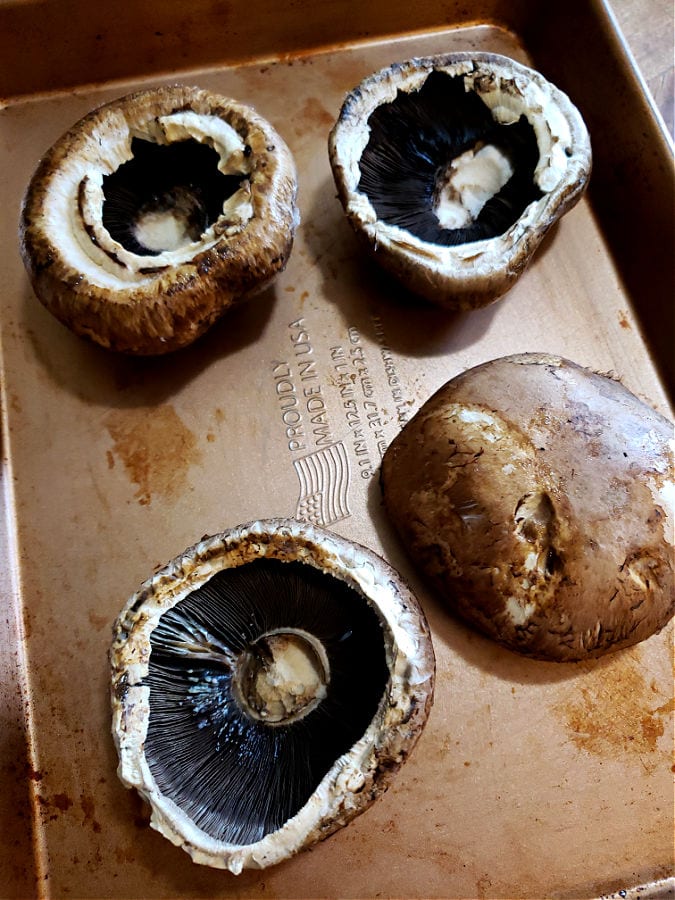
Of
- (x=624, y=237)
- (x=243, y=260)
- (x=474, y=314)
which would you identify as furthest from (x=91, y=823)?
(x=624, y=237)

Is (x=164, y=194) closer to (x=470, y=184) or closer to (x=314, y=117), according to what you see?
(x=314, y=117)

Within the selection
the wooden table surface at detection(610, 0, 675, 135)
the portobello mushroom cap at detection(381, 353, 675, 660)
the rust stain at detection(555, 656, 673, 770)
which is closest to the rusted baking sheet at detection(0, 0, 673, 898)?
the rust stain at detection(555, 656, 673, 770)

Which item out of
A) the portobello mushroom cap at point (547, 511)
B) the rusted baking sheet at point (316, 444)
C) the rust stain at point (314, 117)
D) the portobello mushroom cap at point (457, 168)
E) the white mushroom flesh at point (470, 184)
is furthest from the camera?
the rust stain at point (314, 117)

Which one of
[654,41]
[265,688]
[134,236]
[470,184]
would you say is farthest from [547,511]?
[654,41]

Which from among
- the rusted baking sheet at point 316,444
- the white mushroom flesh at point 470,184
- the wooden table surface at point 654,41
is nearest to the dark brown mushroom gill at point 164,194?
the rusted baking sheet at point 316,444

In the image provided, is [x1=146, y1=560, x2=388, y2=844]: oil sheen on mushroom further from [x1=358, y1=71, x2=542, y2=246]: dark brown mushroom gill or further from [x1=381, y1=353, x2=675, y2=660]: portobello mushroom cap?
[x1=358, y1=71, x2=542, y2=246]: dark brown mushroom gill

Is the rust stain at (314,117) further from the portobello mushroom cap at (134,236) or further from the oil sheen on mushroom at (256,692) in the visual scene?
the oil sheen on mushroom at (256,692)

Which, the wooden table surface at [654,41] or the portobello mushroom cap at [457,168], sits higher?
the wooden table surface at [654,41]

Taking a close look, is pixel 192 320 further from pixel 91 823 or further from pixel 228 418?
pixel 91 823
